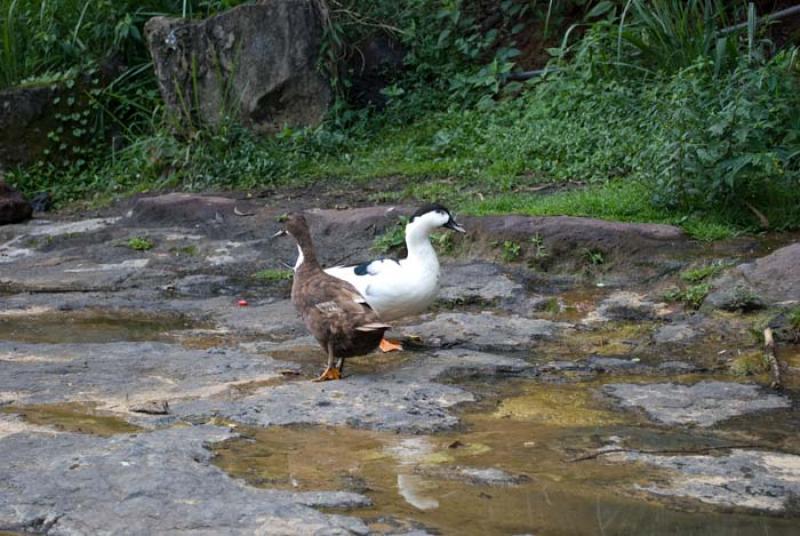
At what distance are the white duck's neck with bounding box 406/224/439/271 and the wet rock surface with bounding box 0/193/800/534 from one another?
42 centimetres

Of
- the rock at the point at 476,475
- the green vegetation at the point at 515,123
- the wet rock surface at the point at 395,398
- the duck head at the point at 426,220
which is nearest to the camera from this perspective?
the wet rock surface at the point at 395,398

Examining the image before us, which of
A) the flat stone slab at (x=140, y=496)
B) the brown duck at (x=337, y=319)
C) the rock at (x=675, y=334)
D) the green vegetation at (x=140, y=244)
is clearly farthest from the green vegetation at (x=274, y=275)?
the flat stone slab at (x=140, y=496)

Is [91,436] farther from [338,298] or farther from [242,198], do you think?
[242,198]

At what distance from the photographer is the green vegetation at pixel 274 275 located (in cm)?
846

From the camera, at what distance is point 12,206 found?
35.8ft

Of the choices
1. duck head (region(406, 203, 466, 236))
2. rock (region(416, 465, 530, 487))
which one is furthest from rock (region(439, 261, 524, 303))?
rock (region(416, 465, 530, 487))

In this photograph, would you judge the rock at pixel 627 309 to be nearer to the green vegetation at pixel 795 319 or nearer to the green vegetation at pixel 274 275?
the green vegetation at pixel 795 319

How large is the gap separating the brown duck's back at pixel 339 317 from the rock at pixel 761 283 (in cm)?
202

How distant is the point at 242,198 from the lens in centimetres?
1063

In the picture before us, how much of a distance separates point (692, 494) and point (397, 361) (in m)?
2.36

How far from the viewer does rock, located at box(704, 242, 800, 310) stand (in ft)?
21.4

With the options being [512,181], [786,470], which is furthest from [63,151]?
[786,470]

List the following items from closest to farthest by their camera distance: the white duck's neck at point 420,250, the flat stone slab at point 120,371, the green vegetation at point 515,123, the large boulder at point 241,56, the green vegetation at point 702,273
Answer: the flat stone slab at point 120,371 < the white duck's neck at point 420,250 < the green vegetation at point 702,273 < the green vegetation at point 515,123 < the large boulder at point 241,56

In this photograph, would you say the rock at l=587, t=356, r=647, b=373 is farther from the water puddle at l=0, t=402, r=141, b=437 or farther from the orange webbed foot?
the water puddle at l=0, t=402, r=141, b=437
